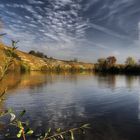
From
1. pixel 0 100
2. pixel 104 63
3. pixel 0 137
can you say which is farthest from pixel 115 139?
pixel 104 63

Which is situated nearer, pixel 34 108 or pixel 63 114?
pixel 63 114

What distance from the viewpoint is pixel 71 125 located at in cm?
1794

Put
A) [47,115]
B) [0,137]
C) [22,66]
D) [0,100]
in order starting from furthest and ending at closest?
[22,66] → [47,115] → [0,137] → [0,100]

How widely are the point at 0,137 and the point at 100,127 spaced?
7038mm

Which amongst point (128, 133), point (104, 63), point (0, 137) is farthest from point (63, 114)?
point (104, 63)

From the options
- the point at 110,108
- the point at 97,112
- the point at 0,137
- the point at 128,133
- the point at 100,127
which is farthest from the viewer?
the point at 110,108

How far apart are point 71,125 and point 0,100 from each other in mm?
15544

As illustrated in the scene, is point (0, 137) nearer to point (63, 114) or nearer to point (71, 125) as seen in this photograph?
point (71, 125)

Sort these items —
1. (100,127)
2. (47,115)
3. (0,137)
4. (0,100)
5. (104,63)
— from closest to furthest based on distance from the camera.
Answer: (0,100) < (0,137) < (100,127) < (47,115) < (104,63)

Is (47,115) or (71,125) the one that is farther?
(47,115)

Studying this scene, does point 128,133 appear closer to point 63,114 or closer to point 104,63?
point 63,114

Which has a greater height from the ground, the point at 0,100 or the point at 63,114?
the point at 0,100

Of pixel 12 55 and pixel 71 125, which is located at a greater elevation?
pixel 12 55

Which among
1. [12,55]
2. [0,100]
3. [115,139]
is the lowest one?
[115,139]
